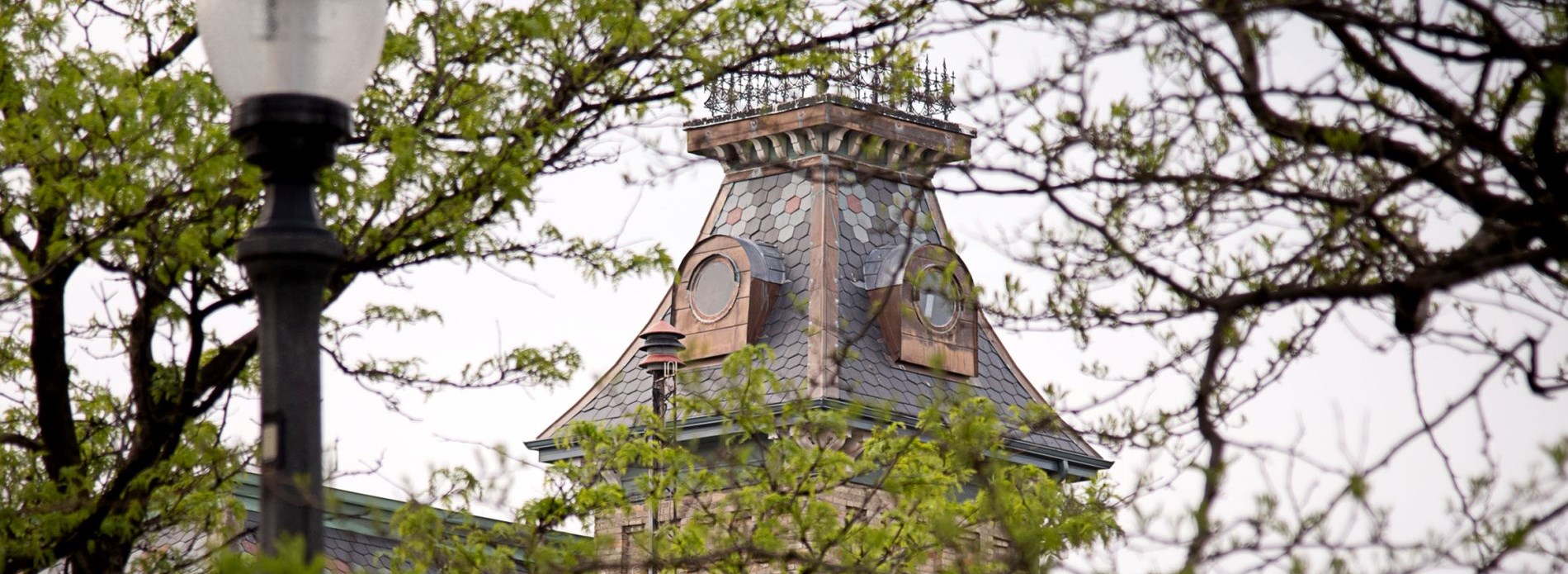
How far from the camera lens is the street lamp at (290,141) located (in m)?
4.59

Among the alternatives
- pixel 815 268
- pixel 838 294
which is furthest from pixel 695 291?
pixel 838 294

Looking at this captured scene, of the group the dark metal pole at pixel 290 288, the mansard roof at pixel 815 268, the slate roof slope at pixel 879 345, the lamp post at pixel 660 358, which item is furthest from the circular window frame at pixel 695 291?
the dark metal pole at pixel 290 288

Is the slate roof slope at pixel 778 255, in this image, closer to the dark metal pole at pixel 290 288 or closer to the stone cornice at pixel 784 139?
the stone cornice at pixel 784 139

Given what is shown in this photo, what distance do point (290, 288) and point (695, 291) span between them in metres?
28.3

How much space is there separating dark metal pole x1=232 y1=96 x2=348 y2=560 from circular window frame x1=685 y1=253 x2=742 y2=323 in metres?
27.2

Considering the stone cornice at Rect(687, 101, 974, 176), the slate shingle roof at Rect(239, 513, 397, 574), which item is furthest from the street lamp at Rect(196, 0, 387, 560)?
the stone cornice at Rect(687, 101, 974, 176)

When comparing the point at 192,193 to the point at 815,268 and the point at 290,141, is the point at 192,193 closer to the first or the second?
the point at 290,141

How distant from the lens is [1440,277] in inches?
193

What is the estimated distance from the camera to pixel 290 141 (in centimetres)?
477

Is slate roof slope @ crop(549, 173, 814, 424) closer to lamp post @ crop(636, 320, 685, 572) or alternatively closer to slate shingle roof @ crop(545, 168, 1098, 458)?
slate shingle roof @ crop(545, 168, 1098, 458)

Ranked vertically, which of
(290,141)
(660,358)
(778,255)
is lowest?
(290,141)

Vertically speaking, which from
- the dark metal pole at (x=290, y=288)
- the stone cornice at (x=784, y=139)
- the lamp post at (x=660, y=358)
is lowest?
the dark metal pole at (x=290, y=288)

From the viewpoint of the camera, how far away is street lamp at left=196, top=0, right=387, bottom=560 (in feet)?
15.1

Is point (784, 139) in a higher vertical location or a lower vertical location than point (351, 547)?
higher
